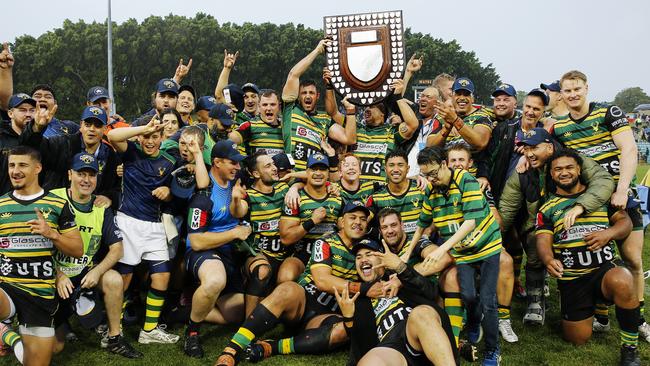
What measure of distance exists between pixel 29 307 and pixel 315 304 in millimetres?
2621

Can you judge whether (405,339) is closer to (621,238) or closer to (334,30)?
(621,238)

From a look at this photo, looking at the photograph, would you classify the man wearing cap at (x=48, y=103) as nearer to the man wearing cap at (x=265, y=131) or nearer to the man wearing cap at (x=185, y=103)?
the man wearing cap at (x=185, y=103)

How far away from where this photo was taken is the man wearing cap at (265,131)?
23.0 ft

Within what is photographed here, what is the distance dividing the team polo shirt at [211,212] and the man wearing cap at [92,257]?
76 centimetres

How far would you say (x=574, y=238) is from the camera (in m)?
5.38

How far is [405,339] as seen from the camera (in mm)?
4160

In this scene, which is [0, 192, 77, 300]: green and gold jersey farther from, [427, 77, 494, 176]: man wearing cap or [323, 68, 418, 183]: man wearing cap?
[427, 77, 494, 176]: man wearing cap

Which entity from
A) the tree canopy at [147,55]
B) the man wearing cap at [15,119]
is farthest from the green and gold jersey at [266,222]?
the tree canopy at [147,55]

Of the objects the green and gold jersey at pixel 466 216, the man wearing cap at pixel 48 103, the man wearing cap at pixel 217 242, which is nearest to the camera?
the green and gold jersey at pixel 466 216

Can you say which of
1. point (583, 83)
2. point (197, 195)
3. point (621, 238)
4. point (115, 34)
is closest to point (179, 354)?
point (197, 195)

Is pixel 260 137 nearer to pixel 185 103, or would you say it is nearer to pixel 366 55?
pixel 185 103

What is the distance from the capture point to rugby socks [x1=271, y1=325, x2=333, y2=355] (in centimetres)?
516

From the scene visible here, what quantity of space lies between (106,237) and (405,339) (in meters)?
3.14

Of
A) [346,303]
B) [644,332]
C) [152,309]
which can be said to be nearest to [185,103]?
[152,309]
